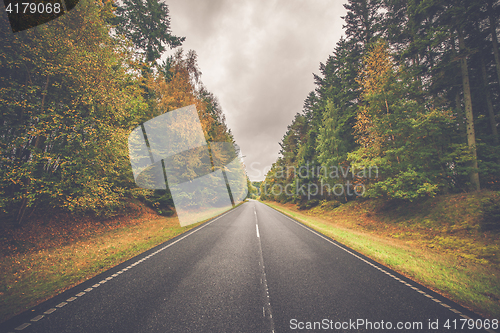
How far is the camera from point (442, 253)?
285 inches

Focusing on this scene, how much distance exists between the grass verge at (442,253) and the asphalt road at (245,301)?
763mm

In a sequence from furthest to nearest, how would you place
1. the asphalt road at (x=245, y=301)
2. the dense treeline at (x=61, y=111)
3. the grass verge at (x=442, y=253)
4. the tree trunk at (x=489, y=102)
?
1. the tree trunk at (x=489, y=102)
2. the dense treeline at (x=61, y=111)
3. the grass verge at (x=442, y=253)
4. the asphalt road at (x=245, y=301)

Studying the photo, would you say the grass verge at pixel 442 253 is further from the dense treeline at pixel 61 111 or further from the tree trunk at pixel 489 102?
the dense treeline at pixel 61 111

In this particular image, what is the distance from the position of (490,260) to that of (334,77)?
814 inches

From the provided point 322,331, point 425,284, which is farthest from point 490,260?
point 322,331

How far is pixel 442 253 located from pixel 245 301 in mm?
9680

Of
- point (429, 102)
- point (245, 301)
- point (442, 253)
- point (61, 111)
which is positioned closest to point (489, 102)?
point (429, 102)

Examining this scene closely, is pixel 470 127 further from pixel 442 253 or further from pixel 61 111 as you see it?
pixel 61 111

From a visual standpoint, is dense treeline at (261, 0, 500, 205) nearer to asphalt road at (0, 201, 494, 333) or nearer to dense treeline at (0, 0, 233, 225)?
asphalt road at (0, 201, 494, 333)

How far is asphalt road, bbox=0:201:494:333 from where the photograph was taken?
8.34 feet

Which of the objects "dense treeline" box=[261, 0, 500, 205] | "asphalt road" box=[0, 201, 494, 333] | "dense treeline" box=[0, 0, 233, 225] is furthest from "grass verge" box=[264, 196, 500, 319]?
"dense treeline" box=[0, 0, 233, 225]

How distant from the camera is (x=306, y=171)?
23672 millimetres

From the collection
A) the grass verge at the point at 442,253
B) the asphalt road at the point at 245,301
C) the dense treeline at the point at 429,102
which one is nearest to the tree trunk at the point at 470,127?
the dense treeline at the point at 429,102

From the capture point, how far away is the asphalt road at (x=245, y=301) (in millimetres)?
2543
